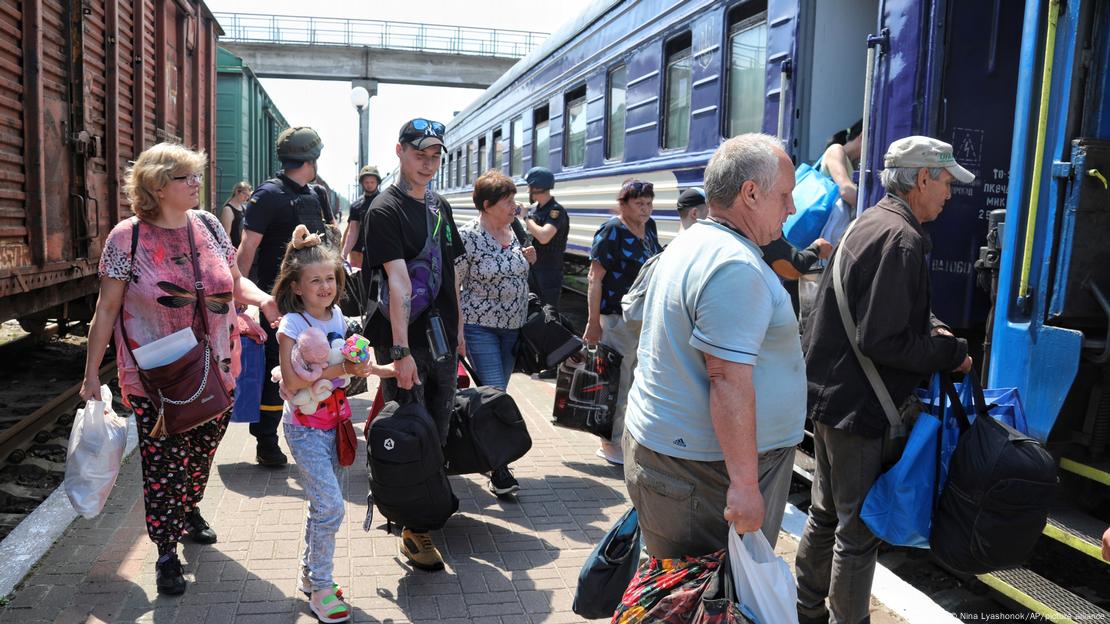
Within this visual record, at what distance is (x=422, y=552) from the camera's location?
3.82 m

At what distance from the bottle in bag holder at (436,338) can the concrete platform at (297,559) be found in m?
0.94

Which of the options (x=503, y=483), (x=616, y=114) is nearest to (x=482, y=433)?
(x=503, y=483)

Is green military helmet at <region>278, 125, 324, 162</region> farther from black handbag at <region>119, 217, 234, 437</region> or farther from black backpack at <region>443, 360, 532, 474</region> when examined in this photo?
black backpack at <region>443, 360, 532, 474</region>

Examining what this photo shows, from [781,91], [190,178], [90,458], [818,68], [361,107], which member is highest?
[361,107]

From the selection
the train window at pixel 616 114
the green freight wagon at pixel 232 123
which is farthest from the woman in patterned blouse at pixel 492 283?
the green freight wagon at pixel 232 123

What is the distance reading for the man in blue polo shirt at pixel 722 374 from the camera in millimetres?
2217

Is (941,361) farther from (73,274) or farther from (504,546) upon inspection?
(73,274)

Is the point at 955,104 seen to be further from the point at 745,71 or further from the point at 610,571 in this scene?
the point at 610,571

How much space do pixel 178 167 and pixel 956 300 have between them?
3663mm

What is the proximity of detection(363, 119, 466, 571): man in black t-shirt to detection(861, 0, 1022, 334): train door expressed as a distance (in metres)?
2.18

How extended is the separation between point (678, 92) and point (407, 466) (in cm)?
451

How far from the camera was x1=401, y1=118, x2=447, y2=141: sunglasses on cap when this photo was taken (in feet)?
12.2

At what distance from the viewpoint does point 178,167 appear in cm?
336

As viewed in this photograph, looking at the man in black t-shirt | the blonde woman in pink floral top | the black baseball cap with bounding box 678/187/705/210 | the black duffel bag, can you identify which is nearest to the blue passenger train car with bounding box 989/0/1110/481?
the black baseball cap with bounding box 678/187/705/210
